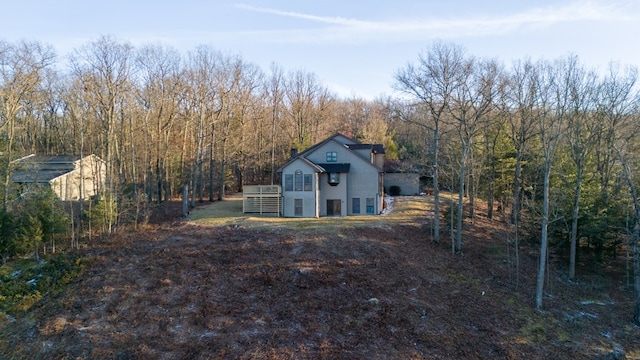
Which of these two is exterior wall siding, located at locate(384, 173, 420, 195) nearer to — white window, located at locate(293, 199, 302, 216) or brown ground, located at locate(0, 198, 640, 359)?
white window, located at locate(293, 199, 302, 216)

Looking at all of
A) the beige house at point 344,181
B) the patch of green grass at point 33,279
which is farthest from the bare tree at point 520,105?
the patch of green grass at point 33,279

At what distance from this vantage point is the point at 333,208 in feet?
96.3

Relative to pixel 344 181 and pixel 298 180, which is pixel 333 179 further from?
pixel 298 180

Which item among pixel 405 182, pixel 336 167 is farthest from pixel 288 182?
pixel 405 182

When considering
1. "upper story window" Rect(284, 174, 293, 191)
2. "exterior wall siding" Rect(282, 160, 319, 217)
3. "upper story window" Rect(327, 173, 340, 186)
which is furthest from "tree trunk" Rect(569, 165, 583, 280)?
"upper story window" Rect(284, 174, 293, 191)

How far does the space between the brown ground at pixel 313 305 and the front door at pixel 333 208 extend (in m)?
6.82

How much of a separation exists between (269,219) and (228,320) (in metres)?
12.9

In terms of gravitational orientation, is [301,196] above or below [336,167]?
below

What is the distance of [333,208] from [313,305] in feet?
49.0

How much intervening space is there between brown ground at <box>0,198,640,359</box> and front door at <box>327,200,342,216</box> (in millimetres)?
6816

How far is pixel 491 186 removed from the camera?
2986 cm

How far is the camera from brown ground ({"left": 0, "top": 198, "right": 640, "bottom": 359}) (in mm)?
12281

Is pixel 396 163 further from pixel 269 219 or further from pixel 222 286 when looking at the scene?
pixel 222 286

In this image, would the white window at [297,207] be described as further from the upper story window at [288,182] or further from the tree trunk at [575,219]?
the tree trunk at [575,219]
